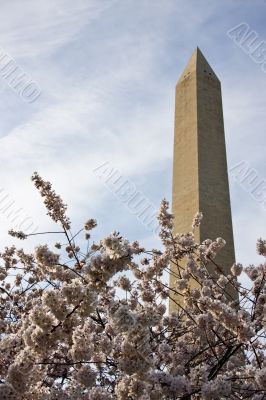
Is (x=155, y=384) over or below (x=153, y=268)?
below

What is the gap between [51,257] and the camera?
3506 millimetres

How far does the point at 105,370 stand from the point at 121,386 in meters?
→ 1.73

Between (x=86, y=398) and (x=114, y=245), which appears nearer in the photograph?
(x=114, y=245)

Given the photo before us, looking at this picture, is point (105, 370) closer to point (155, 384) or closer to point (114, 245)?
point (155, 384)

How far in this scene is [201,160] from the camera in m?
13.4

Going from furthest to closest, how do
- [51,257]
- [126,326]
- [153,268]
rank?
[153,268] < [51,257] < [126,326]

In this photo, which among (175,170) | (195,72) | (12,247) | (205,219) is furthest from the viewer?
(195,72)

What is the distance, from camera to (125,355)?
9.66ft

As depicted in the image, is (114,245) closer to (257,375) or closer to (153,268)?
(257,375)

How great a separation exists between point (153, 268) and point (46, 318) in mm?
3822

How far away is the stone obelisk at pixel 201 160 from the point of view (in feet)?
41.1

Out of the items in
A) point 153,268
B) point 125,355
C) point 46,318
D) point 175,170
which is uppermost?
point 175,170

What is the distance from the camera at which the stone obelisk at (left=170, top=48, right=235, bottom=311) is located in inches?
493

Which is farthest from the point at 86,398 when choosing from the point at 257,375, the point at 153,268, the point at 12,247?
the point at 12,247
